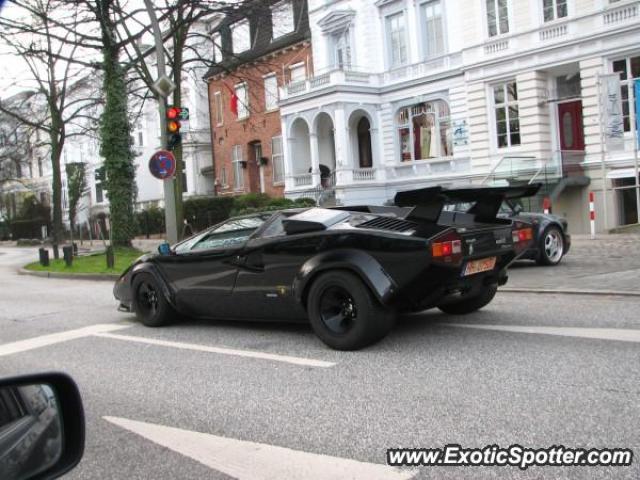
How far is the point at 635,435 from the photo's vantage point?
3756 millimetres

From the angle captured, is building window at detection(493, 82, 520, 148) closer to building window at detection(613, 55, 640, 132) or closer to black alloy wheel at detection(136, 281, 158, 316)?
building window at detection(613, 55, 640, 132)

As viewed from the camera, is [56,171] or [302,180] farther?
[56,171]

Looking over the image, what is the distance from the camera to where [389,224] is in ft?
20.6

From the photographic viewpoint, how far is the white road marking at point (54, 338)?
297 inches

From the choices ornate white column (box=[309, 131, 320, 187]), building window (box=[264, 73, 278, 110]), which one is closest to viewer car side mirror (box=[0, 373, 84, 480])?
ornate white column (box=[309, 131, 320, 187])

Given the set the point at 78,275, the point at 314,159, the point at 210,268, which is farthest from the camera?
the point at 314,159

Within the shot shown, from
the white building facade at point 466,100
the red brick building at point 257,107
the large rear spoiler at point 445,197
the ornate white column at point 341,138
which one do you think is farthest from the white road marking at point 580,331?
the red brick building at point 257,107

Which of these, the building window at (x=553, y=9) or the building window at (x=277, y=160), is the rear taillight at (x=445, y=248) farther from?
the building window at (x=277, y=160)

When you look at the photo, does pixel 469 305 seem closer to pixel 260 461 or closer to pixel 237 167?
pixel 260 461

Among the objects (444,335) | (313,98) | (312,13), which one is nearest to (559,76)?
(313,98)

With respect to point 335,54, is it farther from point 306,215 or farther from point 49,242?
point 306,215

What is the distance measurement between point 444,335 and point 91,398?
3.45 m

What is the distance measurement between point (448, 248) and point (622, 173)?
18.7 metres

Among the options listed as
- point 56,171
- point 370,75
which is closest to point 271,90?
point 370,75
